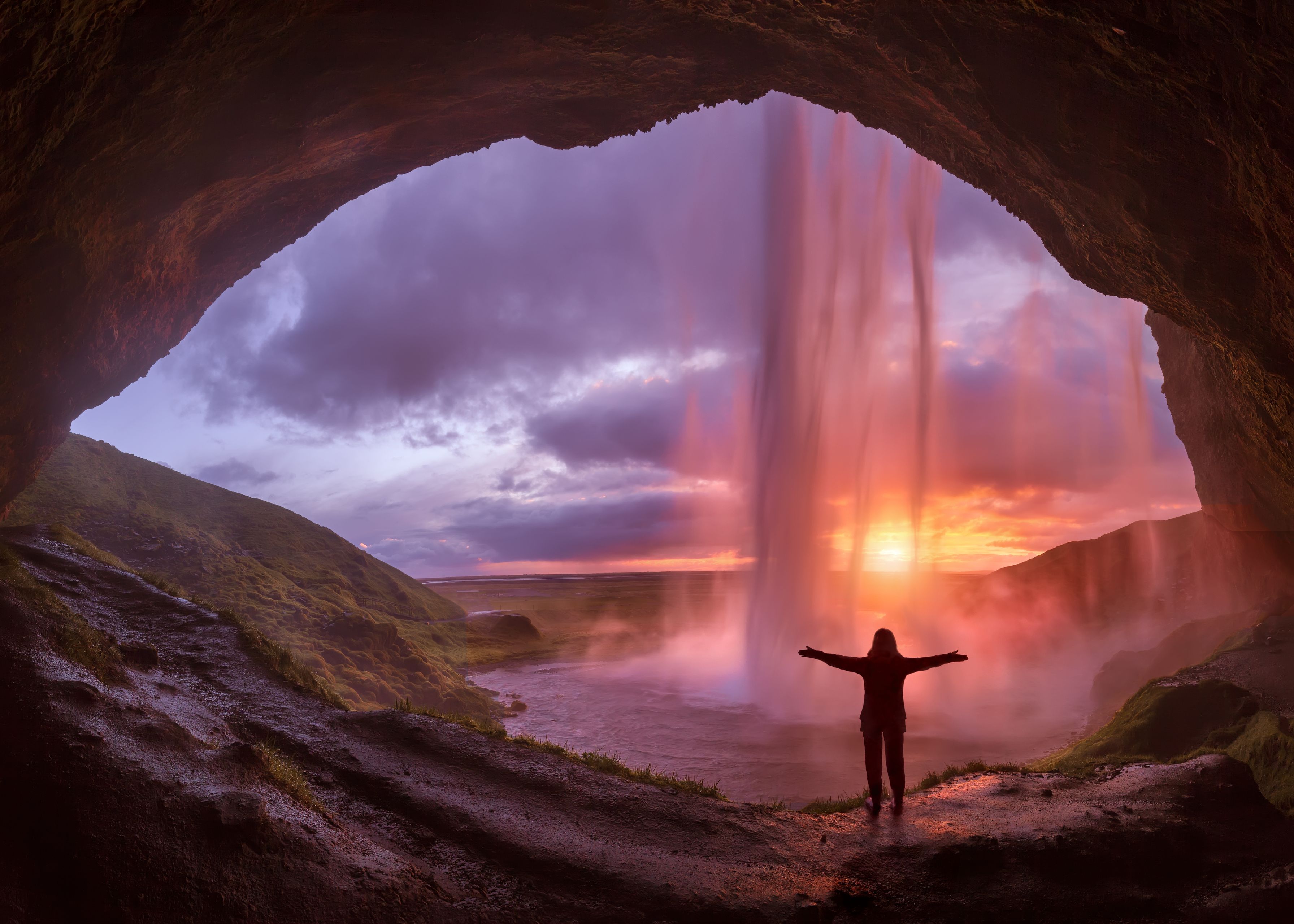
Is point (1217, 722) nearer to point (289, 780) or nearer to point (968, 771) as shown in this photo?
point (968, 771)

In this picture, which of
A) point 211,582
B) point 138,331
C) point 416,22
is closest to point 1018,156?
point 416,22

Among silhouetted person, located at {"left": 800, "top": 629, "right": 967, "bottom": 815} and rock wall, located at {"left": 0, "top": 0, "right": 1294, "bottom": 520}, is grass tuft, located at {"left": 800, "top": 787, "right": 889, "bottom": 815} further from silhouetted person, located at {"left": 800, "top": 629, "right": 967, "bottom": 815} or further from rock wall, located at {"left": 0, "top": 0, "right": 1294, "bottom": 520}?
rock wall, located at {"left": 0, "top": 0, "right": 1294, "bottom": 520}

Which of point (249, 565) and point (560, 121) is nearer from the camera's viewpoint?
point (560, 121)

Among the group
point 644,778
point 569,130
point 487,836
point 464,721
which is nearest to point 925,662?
point 644,778

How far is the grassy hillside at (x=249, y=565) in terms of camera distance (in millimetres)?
22141

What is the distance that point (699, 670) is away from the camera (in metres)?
32.5

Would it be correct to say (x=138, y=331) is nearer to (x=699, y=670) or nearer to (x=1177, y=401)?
(x=699, y=670)

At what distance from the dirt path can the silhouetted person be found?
63cm

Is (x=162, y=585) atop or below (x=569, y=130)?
below

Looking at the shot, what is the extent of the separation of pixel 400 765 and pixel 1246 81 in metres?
15.2

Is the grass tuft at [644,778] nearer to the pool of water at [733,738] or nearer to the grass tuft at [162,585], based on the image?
the pool of water at [733,738]

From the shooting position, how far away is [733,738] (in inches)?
836

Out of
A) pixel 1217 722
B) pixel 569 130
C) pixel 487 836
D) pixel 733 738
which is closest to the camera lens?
pixel 487 836

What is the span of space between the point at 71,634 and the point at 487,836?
7.24 m
